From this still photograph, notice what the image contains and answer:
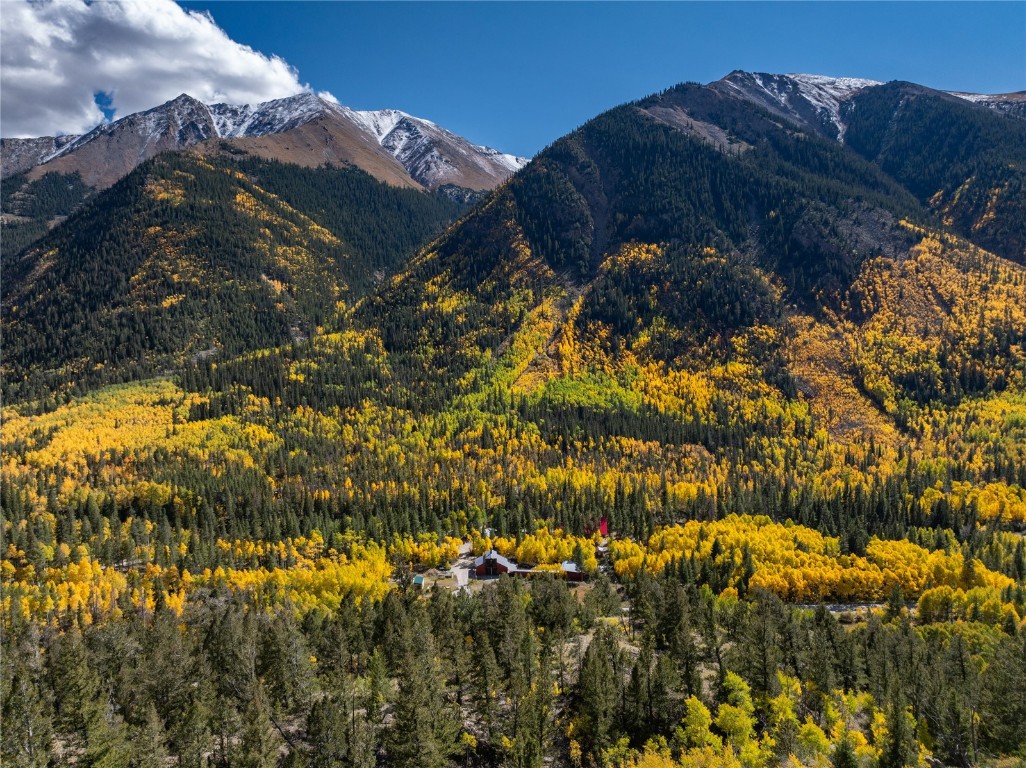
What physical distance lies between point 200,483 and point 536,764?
12995cm

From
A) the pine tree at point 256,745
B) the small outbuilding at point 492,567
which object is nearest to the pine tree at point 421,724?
the pine tree at point 256,745

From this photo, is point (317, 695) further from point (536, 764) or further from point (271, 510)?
point (271, 510)

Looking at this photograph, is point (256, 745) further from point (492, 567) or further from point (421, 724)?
point (492, 567)

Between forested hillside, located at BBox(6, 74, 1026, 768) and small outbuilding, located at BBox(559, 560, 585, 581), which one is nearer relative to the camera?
forested hillside, located at BBox(6, 74, 1026, 768)

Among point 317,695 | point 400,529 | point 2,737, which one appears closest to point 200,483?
point 400,529

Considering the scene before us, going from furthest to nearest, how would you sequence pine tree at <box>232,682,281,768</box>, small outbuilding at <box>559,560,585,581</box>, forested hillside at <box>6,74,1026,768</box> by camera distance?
small outbuilding at <box>559,560,585,581</box>
forested hillside at <box>6,74,1026,768</box>
pine tree at <box>232,682,281,768</box>

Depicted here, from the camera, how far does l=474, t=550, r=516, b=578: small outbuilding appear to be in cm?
13725

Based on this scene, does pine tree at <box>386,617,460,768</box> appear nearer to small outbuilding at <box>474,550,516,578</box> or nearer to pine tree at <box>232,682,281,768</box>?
pine tree at <box>232,682,281,768</box>

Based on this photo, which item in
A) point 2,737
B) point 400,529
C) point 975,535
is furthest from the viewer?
point 400,529

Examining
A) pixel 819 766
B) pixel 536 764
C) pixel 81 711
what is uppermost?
pixel 81 711

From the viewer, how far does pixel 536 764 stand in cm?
6353

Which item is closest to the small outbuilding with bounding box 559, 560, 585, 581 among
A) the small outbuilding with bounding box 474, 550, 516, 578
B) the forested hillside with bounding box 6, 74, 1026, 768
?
the forested hillside with bounding box 6, 74, 1026, 768

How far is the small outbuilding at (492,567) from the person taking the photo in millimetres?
137250

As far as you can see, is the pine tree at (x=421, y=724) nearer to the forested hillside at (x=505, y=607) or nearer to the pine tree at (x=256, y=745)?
the forested hillside at (x=505, y=607)
